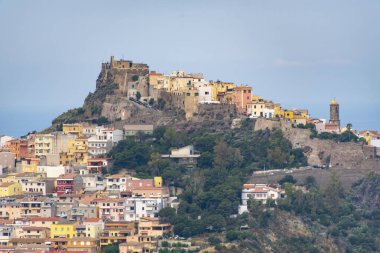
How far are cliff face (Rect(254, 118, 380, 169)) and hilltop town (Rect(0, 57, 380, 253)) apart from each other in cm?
7

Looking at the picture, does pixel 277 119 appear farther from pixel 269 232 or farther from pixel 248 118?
pixel 269 232

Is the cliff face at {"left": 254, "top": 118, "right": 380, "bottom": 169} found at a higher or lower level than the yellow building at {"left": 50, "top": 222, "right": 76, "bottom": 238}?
higher

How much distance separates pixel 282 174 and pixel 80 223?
11.4 m

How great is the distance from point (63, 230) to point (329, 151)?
50.9 ft

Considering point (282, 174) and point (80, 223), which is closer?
point (80, 223)

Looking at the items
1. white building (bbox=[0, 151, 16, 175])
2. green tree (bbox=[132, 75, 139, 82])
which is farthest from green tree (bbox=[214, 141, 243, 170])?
white building (bbox=[0, 151, 16, 175])

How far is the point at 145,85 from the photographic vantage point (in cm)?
9325

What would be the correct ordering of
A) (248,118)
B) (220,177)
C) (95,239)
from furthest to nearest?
(248,118)
(220,177)
(95,239)

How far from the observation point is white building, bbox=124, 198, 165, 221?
79.8m

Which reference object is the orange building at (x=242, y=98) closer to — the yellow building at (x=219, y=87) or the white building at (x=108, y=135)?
the yellow building at (x=219, y=87)

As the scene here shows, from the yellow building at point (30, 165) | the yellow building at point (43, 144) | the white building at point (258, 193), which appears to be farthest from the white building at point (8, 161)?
the white building at point (258, 193)

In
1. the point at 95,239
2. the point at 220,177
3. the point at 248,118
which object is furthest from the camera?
the point at 248,118

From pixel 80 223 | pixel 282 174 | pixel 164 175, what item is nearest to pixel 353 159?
pixel 282 174

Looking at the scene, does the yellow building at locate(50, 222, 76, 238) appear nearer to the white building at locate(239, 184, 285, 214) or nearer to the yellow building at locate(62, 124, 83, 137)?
the white building at locate(239, 184, 285, 214)
